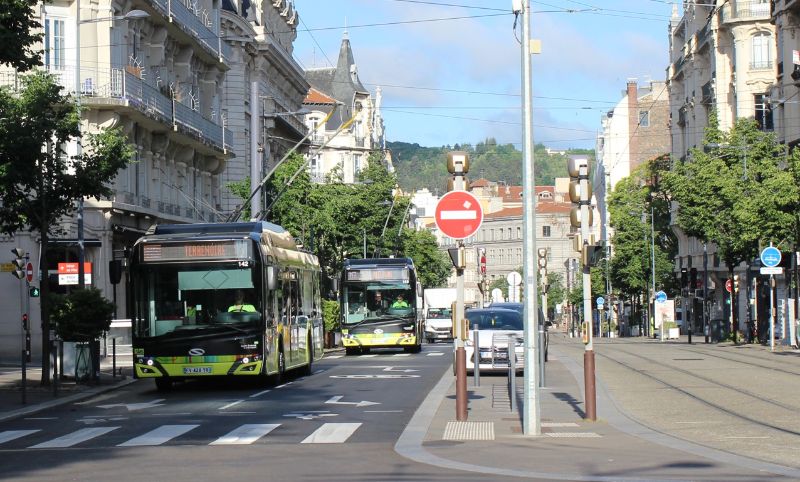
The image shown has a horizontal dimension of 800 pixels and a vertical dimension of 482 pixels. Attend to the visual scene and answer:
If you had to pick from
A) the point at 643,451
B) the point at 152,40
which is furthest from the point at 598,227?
the point at 643,451

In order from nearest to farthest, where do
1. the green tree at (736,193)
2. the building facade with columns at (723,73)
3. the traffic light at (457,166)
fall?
the traffic light at (457,166), the green tree at (736,193), the building facade with columns at (723,73)

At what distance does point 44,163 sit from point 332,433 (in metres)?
13.7

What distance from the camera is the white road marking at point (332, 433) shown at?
1659 centimetres

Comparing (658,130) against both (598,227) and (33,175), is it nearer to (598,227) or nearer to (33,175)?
(598,227)

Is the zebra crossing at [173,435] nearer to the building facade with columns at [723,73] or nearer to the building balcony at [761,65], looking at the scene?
the building facade with columns at [723,73]

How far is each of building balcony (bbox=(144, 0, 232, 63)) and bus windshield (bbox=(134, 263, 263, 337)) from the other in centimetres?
2440

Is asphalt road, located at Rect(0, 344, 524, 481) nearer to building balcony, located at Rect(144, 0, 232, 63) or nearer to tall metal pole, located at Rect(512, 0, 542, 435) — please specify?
tall metal pole, located at Rect(512, 0, 542, 435)

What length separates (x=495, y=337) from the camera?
1202 inches

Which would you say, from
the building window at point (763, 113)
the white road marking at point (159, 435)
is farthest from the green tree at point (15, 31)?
the building window at point (763, 113)

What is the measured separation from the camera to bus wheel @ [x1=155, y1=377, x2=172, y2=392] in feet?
89.7

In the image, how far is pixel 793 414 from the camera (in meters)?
19.5

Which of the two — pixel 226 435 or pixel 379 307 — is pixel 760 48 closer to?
pixel 379 307

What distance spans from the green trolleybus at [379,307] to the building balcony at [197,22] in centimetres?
1196

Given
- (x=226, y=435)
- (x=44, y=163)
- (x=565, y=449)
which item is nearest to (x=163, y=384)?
(x=44, y=163)
